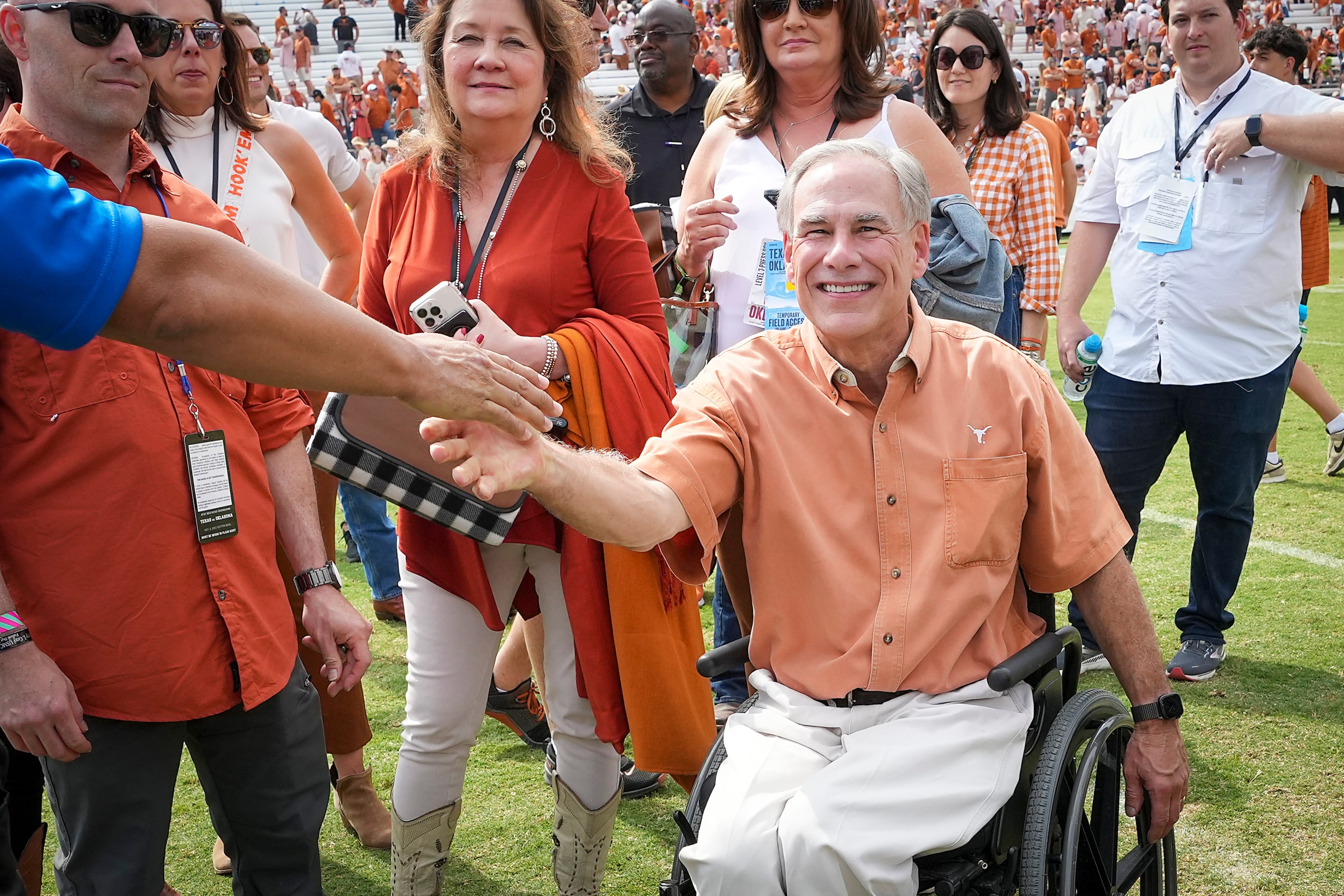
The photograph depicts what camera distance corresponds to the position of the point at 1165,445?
4309mm

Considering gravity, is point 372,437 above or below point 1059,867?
above

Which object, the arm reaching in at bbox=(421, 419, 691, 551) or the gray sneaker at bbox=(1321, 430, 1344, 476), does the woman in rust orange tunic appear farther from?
the gray sneaker at bbox=(1321, 430, 1344, 476)

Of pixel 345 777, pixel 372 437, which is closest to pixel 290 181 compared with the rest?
pixel 372 437

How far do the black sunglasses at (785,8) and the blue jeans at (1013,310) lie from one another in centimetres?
133

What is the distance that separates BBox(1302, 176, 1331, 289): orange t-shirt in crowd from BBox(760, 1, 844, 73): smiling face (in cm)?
342

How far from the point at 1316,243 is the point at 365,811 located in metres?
5.30

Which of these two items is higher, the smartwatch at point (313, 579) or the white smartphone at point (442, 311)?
the white smartphone at point (442, 311)

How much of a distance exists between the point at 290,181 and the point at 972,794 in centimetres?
273

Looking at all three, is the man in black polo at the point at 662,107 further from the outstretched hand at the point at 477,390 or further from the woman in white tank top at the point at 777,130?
the outstretched hand at the point at 477,390

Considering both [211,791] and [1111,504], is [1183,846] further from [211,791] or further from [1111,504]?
[211,791]

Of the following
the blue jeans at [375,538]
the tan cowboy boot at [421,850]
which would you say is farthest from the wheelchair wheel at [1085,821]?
the blue jeans at [375,538]

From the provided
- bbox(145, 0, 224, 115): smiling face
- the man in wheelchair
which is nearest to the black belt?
the man in wheelchair

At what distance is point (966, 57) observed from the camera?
560 centimetres

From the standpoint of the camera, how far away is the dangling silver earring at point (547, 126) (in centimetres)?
297
